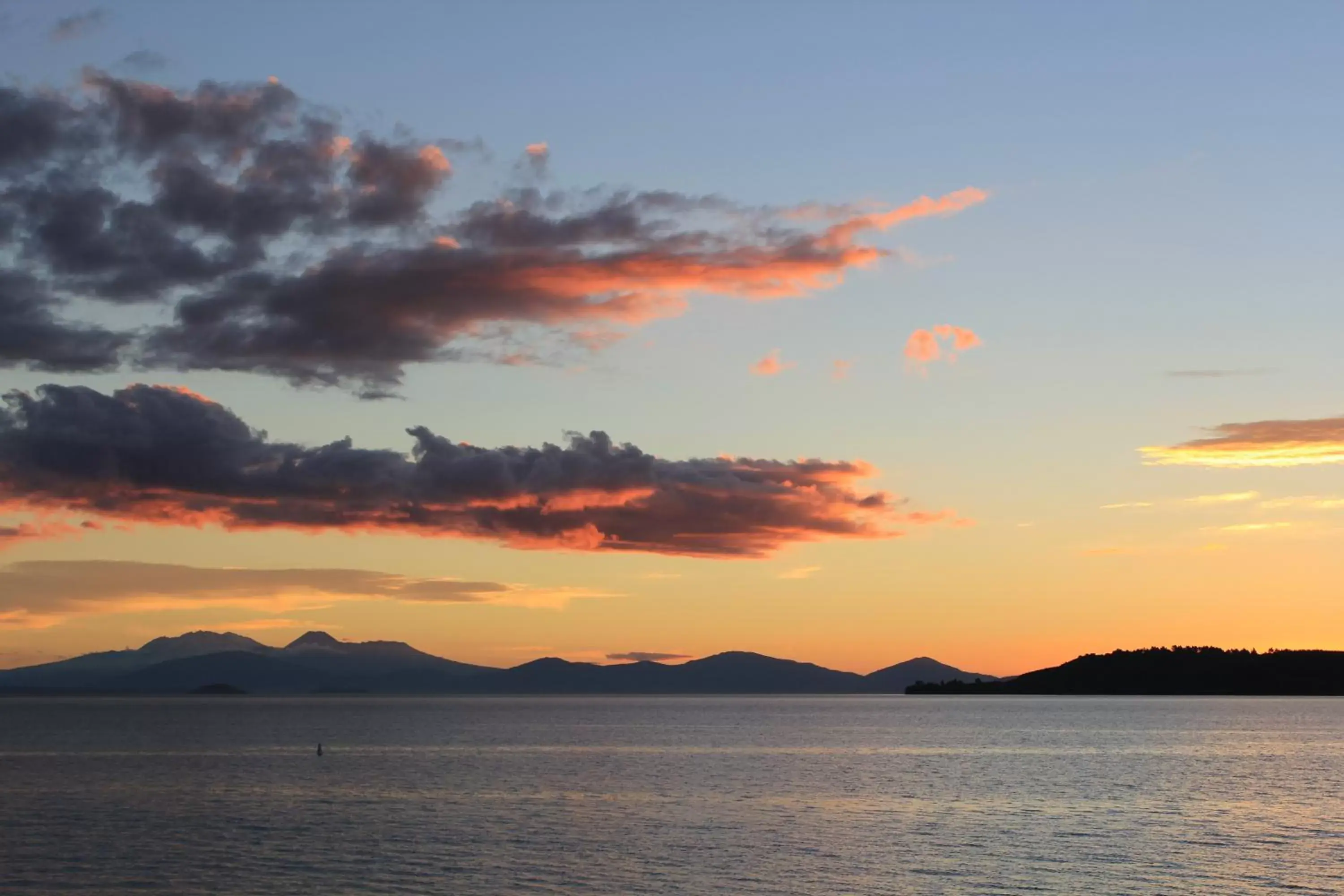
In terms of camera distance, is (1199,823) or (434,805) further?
(434,805)

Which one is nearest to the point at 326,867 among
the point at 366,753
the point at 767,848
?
the point at 767,848

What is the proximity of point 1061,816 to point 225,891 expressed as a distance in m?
57.4

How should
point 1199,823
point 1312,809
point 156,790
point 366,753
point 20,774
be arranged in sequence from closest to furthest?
point 1199,823 → point 1312,809 → point 156,790 → point 20,774 → point 366,753

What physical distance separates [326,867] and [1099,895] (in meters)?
38.5

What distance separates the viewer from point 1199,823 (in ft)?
290

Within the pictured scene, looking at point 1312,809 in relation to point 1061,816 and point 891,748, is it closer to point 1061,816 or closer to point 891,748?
point 1061,816

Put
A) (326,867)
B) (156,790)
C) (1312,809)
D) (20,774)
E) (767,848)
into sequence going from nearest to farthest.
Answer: (326,867), (767,848), (1312,809), (156,790), (20,774)

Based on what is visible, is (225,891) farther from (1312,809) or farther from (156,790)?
(1312,809)

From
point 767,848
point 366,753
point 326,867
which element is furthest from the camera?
point 366,753

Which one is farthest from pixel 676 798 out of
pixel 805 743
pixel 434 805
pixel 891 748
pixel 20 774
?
pixel 805 743

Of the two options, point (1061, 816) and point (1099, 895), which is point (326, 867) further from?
point (1061, 816)

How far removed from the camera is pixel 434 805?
97.9m

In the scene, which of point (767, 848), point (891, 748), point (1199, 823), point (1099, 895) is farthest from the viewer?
point (891, 748)

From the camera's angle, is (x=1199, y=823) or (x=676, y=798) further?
(x=676, y=798)
